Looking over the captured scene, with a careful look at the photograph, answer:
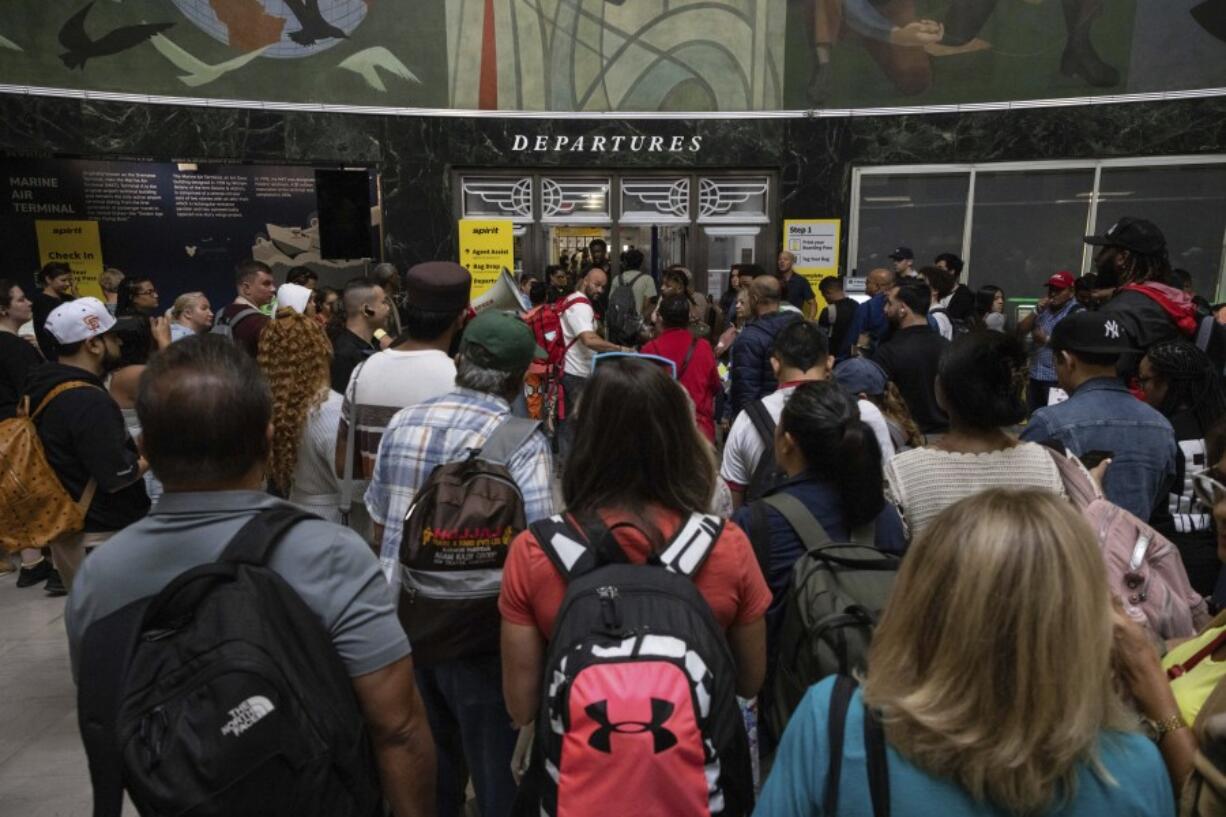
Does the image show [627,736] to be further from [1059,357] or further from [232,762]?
[1059,357]

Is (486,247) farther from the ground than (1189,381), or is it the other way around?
(486,247)

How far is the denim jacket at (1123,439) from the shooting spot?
9.05 feet

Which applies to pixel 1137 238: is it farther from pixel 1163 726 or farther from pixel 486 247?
pixel 486 247

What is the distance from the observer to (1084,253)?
11672mm

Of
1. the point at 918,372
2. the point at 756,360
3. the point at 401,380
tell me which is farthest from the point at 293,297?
the point at 918,372

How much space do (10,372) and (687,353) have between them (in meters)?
4.72

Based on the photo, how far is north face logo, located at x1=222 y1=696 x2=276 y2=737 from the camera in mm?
1290

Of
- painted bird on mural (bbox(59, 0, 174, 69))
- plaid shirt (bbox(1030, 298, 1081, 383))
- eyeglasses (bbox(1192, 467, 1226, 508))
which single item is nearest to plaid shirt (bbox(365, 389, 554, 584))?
eyeglasses (bbox(1192, 467, 1226, 508))

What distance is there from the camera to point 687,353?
17.5ft

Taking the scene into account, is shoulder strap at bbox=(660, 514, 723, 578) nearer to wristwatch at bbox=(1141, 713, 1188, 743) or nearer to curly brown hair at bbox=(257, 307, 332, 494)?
wristwatch at bbox=(1141, 713, 1188, 743)

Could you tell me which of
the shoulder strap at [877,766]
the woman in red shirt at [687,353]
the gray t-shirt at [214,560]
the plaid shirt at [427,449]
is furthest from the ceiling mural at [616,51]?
the shoulder strap at [877,766]

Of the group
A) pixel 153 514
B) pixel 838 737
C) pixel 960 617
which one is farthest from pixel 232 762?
pixel 960 617

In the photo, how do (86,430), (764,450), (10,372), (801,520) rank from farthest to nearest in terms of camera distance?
1. (10,372)
2. (86,430)
3. (764,450)
4. (801,520)

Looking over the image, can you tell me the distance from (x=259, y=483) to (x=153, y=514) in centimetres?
20
